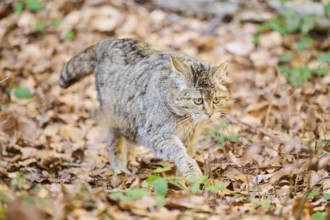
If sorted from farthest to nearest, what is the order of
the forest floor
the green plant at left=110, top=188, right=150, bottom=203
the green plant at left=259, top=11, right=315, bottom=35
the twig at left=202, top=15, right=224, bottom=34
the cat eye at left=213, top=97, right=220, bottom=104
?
the twig at left=202, top=15, right=224, bottom=34 → the green plant at left=259, top=11, right=315, bottom=35 → the cat eye at left=213, top=97, right=220, bottom=104 → the forest floor → the green plant at left=110, top=188, right=150, bottom=203

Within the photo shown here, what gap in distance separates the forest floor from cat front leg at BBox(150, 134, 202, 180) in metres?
0.10

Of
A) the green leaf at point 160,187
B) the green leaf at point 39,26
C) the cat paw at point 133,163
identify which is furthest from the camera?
the green leaf at point 39,26

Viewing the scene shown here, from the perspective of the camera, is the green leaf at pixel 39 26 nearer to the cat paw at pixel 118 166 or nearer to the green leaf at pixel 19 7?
the green leaf at pixel 19 7

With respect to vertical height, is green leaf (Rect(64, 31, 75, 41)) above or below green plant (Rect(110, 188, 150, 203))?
below

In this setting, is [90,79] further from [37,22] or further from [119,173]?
[119,173]

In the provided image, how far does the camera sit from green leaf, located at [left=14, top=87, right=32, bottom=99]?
28.8 feet

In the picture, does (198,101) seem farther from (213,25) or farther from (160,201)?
(213,25)

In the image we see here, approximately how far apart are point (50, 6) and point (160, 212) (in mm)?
7039

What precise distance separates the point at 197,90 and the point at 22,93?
3.71 metres

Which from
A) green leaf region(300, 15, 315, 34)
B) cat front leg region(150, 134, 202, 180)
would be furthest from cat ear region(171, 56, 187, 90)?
green leaf region(300, 15, 315, 34)

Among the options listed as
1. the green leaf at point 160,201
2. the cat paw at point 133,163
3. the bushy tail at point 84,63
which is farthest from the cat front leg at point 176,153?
the bushy tail at point 84,63

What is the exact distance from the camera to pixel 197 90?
19.1 feet

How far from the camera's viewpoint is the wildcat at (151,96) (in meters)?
5.84

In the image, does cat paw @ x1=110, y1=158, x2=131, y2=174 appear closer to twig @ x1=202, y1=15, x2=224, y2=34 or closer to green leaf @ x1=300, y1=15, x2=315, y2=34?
twig @ x1=202, y1=15, x2=224, y2=34
